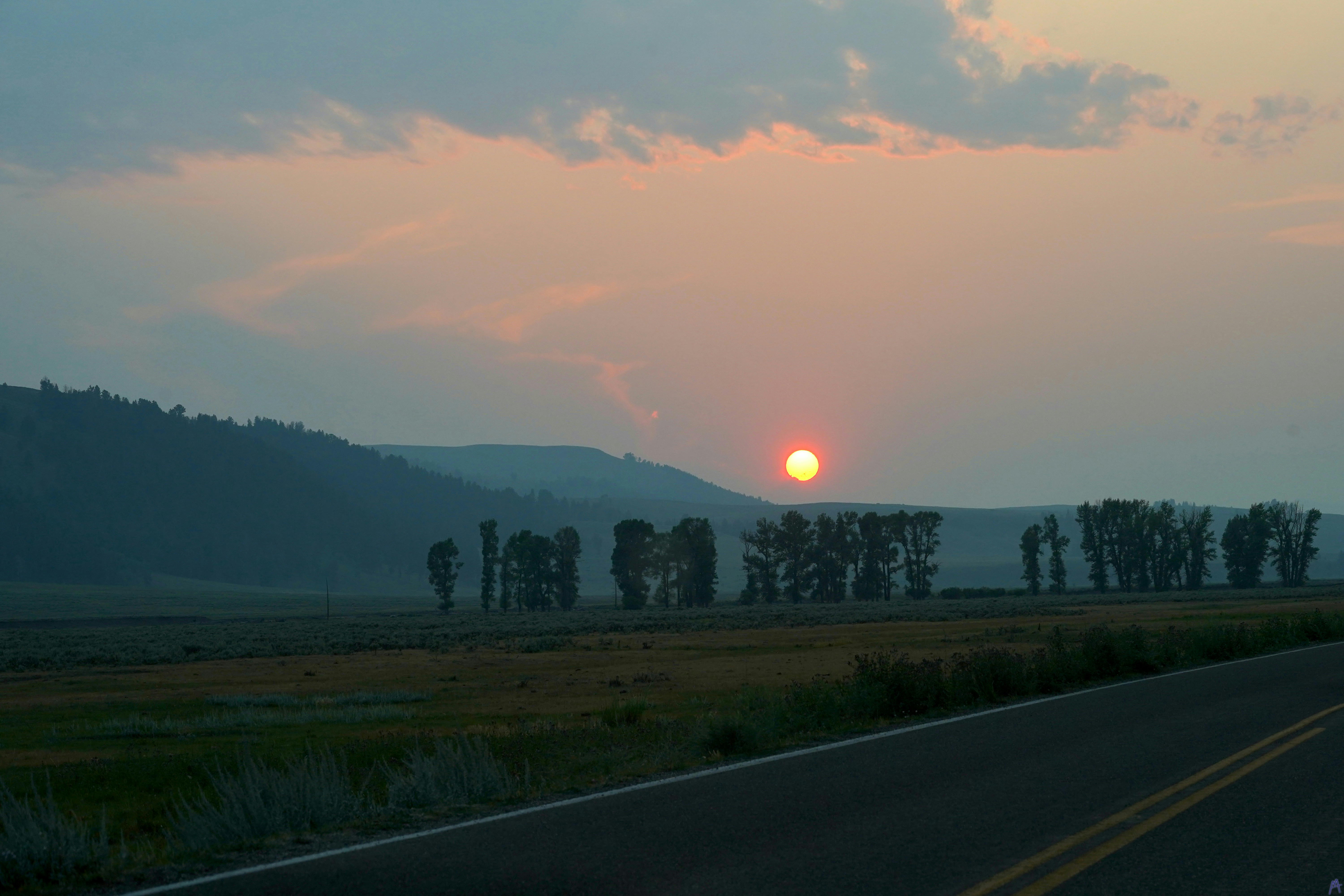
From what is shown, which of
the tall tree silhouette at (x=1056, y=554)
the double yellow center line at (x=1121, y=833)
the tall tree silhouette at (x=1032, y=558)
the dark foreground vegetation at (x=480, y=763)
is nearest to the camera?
the double yellow center line at (x=1121, y=833)

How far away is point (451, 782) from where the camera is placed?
1122 centimetres

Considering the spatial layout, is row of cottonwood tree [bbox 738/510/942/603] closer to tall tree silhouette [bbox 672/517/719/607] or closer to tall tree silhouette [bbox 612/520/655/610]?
tall tree silhouette [bbox 672/517/719/607]

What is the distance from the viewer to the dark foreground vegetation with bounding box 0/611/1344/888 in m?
8.52

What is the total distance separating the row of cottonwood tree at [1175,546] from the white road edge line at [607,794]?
142m

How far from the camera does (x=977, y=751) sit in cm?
1256

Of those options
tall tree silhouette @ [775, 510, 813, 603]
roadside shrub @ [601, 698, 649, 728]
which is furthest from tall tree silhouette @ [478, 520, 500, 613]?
roadside shrub @ [601, 698, 649, 728]

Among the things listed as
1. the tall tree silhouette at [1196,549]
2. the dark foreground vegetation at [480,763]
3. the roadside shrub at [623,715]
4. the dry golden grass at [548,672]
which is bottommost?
the dry golden grass at [548,672]

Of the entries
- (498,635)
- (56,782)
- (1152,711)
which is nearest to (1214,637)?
(1152,711)

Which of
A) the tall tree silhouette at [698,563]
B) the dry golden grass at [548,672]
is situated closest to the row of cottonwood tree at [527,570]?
the tall tree silhouette at [698,563]

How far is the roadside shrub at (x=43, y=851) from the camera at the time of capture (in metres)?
7.82

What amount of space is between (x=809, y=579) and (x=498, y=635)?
8031cm

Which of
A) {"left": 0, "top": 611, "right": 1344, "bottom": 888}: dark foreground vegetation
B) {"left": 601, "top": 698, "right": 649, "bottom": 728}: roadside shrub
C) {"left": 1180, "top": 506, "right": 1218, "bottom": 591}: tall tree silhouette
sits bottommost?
{"left": 601, "top": 698, "right": 649, "bottom": 728}: roadside shrub

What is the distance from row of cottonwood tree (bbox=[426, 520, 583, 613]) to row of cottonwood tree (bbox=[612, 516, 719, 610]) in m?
7.25

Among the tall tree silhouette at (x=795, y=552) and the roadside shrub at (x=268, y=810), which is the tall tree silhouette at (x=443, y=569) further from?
the roadside shrub at (x=268, y=810)
